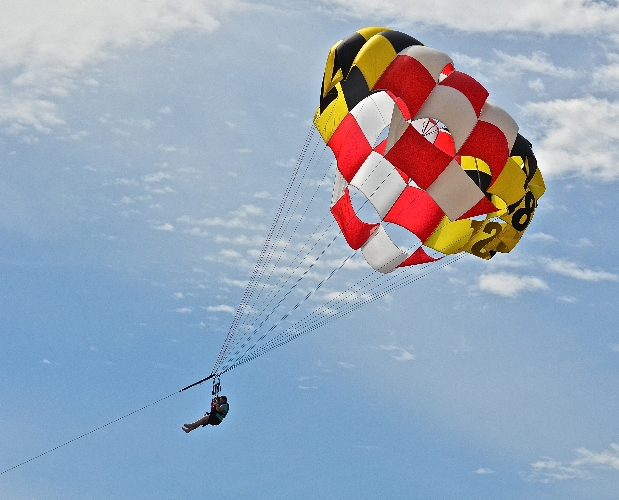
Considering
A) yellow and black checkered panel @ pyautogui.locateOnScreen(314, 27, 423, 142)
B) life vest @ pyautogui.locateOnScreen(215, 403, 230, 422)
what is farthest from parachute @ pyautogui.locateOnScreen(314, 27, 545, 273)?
life vest @ pyautogui.locateOnScreen(215, 403, 230, 422)

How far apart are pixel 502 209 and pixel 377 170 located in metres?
2.97

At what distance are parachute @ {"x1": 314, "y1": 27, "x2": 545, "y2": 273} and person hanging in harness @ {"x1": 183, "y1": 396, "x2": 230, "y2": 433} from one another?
4.71 metres

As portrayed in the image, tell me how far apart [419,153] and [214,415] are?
7.15 meters

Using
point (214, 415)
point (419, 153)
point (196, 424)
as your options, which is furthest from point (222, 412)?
point (419, 153)

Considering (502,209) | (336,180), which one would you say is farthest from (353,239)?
(502,209)

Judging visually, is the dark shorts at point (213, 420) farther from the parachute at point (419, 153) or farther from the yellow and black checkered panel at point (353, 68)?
the yellow and black checkered panel at point (353, 68)

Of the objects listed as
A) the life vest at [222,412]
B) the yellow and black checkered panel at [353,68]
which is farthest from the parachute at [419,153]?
the life vest at [222,412]

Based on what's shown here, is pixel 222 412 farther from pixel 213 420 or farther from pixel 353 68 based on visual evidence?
pixel 353 68

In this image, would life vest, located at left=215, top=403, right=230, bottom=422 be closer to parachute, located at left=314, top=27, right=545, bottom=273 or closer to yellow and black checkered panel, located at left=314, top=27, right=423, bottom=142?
parachute, located at left=314, top=27, right=545, bottom=273

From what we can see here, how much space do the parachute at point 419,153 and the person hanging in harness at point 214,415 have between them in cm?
471

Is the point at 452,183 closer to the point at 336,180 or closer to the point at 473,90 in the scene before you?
the point at 473,90

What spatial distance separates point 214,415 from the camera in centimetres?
2925

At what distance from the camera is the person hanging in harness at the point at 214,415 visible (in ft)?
95.9

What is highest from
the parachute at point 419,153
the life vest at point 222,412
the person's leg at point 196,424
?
the parachute at point 419,153
